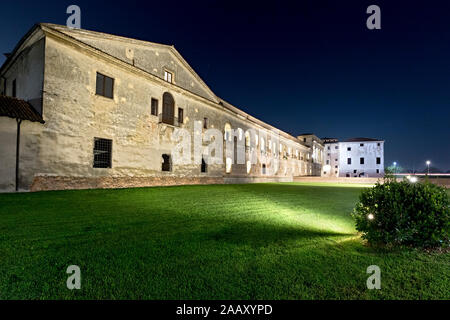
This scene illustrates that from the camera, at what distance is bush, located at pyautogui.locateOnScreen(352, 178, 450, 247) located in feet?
12.1

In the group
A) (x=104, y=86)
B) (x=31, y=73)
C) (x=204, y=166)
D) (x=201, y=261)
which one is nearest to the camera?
(x=201, y=261)

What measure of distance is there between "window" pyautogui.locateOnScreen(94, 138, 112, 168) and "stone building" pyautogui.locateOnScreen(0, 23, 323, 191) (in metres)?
0.06

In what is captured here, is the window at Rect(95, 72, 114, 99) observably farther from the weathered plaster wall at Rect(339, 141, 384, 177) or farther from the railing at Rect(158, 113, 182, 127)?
the weathered plaster wall at Rect(339, 141, 384, 177)

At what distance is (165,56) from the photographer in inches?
701

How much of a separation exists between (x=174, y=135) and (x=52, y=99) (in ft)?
27.1

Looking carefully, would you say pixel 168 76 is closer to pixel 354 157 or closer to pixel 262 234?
pixel 262 234

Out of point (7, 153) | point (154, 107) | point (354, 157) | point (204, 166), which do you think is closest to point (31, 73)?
point (7, 153)

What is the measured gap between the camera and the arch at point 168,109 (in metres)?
17.2

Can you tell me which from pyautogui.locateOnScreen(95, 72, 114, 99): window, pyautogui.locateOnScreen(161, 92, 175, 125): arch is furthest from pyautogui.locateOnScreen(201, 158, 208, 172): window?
pyautogui.locateOnScreen(95, 72, 114, 99): window

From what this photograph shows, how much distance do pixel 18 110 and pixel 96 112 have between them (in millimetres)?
3494

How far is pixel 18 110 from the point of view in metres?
10.1

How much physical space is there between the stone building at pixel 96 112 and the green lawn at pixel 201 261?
6402 mm

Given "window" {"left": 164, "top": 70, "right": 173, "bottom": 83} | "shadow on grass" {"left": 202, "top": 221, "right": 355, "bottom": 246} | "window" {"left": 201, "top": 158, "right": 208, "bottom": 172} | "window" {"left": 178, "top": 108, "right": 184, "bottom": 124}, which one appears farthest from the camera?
"window" {"left": 201, "top": 158, "right": 208, "bottom": 172}
